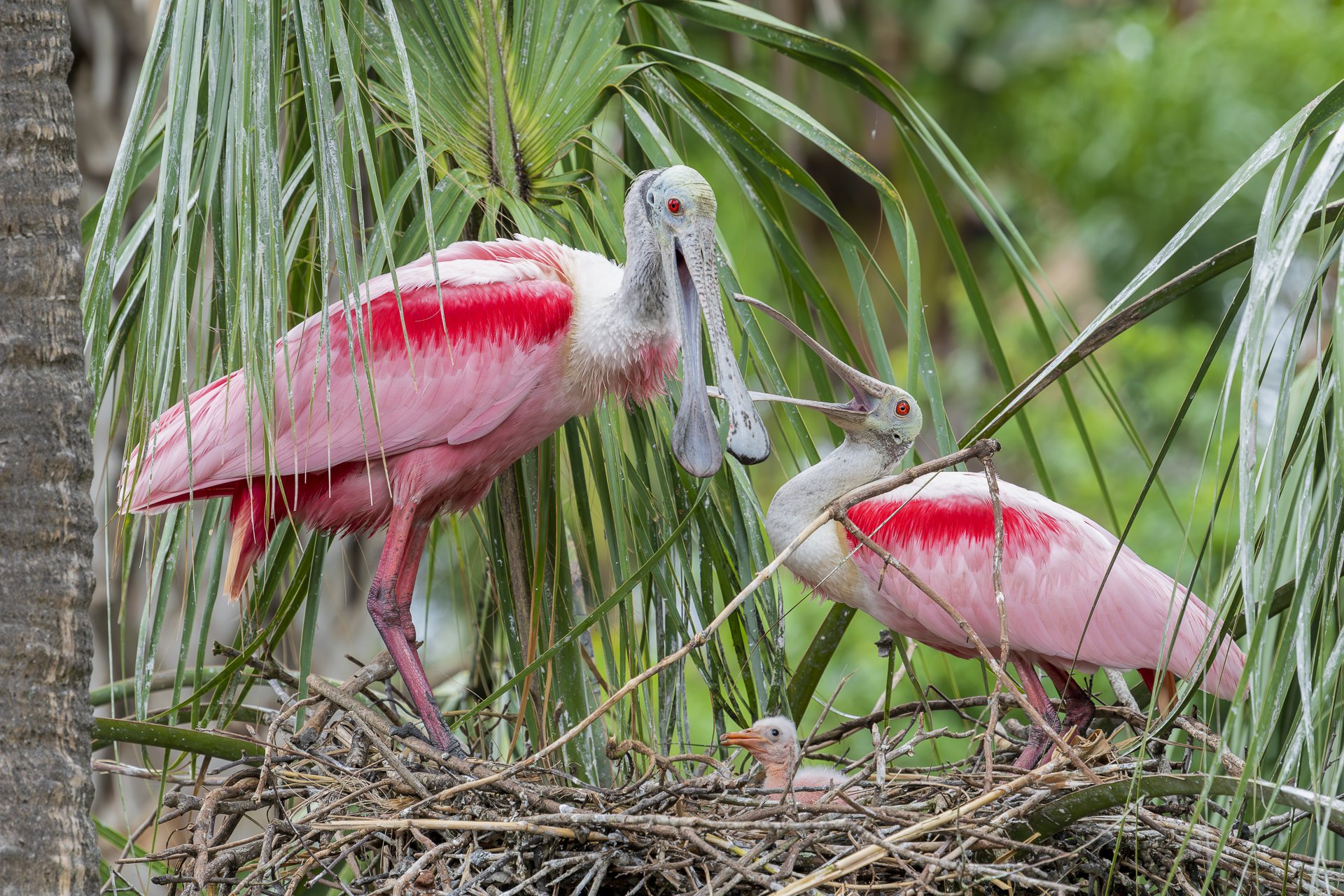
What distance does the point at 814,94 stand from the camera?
49.5ft

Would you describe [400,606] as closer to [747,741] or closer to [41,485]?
[747,741]

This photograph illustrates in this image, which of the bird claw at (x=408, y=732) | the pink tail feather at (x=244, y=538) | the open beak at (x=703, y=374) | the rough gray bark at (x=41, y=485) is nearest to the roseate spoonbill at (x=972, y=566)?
the open beak at (x=703, y=374)

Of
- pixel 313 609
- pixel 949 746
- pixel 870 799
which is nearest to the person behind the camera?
pixel 870 799

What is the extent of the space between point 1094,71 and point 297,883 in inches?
585

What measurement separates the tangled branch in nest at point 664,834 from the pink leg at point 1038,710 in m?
0.46

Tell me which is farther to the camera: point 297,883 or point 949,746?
point 949,746

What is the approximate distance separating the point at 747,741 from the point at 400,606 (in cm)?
106

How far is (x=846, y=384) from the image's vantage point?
443 centimetres

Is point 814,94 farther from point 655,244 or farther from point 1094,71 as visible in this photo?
point 655,244

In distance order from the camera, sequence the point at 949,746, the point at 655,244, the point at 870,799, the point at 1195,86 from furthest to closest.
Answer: the point at 1195,86
the point at 949,746
the point at 655,244
the point at 870,799

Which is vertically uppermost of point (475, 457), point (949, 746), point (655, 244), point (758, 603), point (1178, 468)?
point (655, 244)

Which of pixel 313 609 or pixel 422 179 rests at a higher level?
pixel 422 179

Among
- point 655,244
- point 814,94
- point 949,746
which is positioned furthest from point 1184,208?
point 655,244

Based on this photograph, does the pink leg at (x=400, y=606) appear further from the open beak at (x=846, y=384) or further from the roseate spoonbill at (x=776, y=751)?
the open beak at (x=846, y=384)
